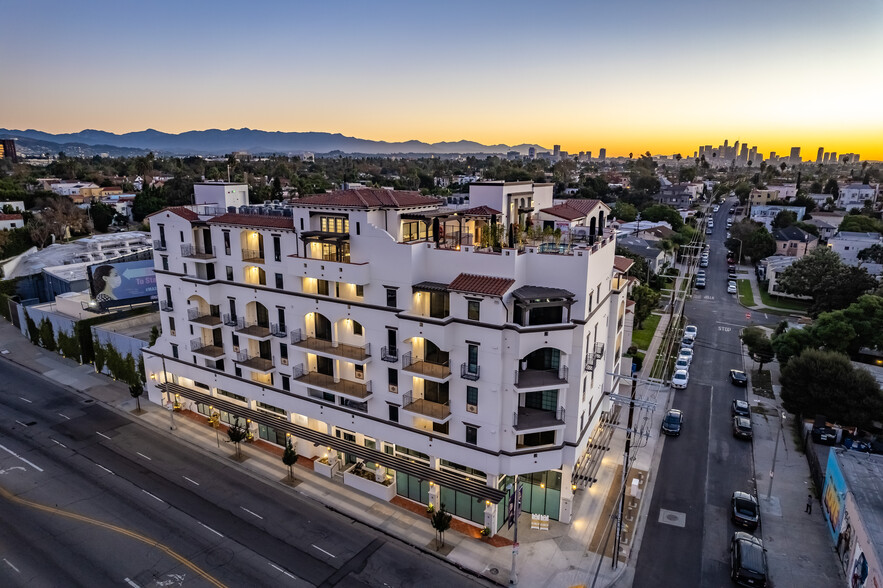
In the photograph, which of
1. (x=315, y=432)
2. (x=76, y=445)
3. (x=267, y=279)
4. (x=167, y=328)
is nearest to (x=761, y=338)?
(x=315, y=432)

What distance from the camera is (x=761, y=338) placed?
5716 centimetres

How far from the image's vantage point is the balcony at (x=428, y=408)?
108ft

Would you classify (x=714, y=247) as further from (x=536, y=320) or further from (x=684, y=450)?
(x=536, y=320)

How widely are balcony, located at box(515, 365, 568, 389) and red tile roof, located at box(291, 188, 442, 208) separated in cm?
1443

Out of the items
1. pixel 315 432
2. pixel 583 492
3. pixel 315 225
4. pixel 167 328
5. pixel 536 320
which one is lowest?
pixel 583 492

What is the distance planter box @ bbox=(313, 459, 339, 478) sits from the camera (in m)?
39.7

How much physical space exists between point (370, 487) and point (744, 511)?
25.4m

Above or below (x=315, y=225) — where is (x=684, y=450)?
below

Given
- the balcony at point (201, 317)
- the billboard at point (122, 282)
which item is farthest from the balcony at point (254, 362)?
the billboard at point (122, 282)

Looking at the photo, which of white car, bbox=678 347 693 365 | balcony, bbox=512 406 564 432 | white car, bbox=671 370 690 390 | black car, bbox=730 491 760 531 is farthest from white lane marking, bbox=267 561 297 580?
white car, bbox=678 347 693 365

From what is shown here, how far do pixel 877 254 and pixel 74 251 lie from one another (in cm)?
14048

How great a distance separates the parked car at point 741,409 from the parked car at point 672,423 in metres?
5.44

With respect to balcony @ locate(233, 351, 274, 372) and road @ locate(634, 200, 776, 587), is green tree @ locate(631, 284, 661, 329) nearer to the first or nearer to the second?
road @ locate(634, 200, 776, 587)

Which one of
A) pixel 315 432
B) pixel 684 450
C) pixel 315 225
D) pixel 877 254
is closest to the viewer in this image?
pixel 315 225
